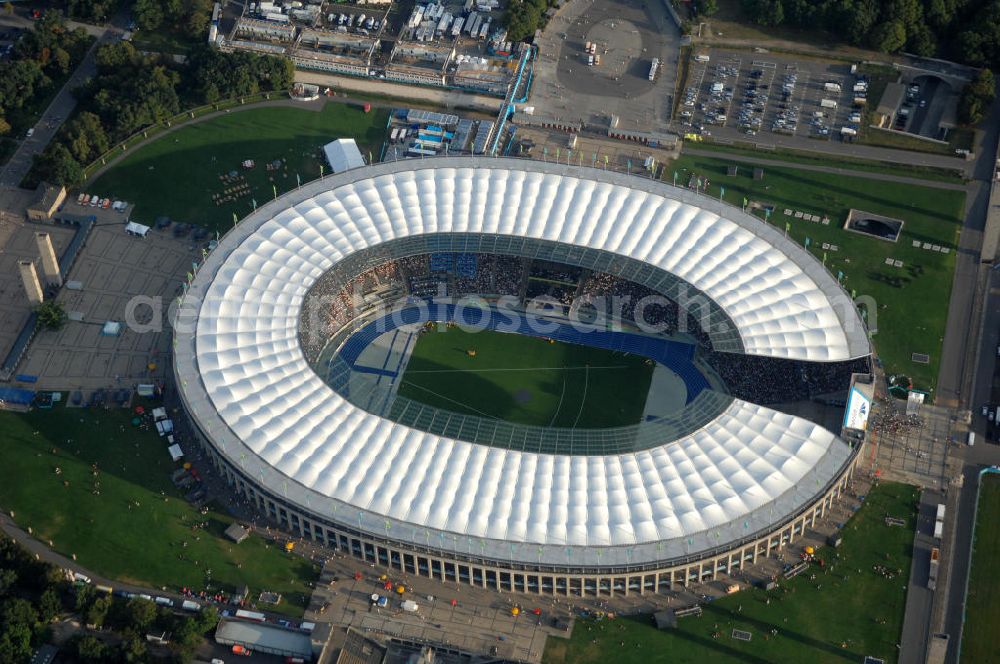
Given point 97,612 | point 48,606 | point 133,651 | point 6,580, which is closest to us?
point 133,651

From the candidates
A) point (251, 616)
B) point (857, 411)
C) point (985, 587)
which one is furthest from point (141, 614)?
point (985, 587)

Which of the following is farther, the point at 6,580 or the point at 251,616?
the point at 251,616

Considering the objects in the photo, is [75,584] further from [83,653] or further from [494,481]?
[494,481]

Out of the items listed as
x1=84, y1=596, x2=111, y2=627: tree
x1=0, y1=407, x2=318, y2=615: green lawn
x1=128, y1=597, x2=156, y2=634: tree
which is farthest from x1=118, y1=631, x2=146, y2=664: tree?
x1=0, y1=407, x2=318, y2=615: green lawn

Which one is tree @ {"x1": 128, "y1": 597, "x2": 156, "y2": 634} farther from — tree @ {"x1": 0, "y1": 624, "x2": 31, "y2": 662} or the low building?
tree @ {"x1": 0, "y1": 624, "x2": 31, "y2": 662}

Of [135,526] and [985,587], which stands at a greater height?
[985,587]

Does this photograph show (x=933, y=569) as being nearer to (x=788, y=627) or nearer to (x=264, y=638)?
(x=788, y=627)
